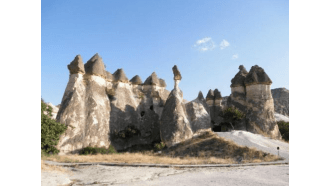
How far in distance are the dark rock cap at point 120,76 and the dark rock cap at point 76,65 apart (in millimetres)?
5746

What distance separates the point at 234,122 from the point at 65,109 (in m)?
17.4

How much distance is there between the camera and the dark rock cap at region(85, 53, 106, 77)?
72.2ft

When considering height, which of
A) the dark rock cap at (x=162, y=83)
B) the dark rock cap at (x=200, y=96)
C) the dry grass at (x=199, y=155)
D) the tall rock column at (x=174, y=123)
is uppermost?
the dark rock cap at (x=162, y=83)

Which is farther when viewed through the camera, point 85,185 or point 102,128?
point 102,128

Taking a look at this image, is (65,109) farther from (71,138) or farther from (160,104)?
(160,104)

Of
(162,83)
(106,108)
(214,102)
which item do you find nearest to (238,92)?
(214,102)

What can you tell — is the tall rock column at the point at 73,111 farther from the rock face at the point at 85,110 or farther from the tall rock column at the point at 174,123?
the tall rock column at the point at 174,123

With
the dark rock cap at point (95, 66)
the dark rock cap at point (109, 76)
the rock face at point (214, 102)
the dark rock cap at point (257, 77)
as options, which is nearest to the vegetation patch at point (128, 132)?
the dark rock cap at point (109, 76)

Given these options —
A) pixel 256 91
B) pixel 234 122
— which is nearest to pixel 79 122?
pixel 234 122

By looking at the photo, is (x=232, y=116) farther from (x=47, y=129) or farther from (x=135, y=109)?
(x=47, y=129)

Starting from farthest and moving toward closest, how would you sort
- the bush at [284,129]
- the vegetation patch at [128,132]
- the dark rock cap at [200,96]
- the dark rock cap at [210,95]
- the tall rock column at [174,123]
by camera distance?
the dark rock cap at [210,95], the dark rock cap at [200,96], the bush at [284,129], the vegetation patch at [128,132], the tall rock column at [174,123]

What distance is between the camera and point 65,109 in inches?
726

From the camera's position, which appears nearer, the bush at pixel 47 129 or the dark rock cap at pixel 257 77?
the bush at pixel 47 129

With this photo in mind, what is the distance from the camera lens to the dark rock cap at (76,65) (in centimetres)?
2016
